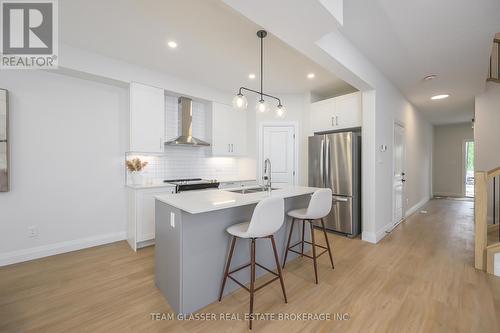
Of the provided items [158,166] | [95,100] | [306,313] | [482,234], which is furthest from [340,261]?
[95,100]

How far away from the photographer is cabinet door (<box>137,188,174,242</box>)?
3.10m

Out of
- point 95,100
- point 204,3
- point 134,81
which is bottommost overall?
point 95,100

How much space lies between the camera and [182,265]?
174 centimetres

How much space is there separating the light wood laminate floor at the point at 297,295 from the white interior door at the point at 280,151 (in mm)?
1871

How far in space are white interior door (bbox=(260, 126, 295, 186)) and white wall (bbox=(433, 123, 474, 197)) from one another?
7.06 meters

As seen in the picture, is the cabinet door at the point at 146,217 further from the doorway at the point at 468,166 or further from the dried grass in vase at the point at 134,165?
the doorway at the point at 468,166

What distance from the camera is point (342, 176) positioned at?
3623 mm

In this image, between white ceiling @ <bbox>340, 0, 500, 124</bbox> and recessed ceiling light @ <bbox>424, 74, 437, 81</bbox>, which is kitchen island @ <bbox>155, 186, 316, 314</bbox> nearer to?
white ceiling @ <bbox>340, 0, 500, 124</bbox>

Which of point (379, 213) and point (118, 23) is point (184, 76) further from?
point (379, 213)

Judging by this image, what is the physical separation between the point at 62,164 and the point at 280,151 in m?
3.68

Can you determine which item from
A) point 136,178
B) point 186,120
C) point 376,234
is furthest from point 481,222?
point 136,178

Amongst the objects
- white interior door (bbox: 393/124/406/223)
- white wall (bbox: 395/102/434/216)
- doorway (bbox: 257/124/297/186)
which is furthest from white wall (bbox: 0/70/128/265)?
white wall (bbox: 395/102/434/216)

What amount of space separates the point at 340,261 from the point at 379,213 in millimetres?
1320

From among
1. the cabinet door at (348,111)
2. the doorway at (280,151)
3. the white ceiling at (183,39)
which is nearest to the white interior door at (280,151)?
the doorway at (280,151)
